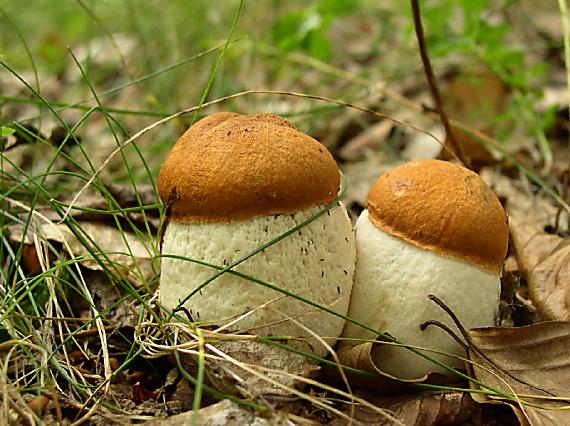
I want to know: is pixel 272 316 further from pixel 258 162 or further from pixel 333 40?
pixel 333 40

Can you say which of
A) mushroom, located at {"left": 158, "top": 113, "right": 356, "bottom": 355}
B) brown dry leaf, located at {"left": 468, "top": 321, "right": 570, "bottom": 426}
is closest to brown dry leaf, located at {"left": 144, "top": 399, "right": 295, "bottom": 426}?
mushroom, located at {"left": 158, "top": 113, "right": 356, "bottom": 355}

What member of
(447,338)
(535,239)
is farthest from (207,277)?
(535,239)

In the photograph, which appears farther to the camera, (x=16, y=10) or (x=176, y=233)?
(x=16, y=10)

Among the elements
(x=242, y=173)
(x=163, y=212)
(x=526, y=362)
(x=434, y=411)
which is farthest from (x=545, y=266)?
(x=163, y=212)

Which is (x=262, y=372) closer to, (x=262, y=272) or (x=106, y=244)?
(x=262, y=272)

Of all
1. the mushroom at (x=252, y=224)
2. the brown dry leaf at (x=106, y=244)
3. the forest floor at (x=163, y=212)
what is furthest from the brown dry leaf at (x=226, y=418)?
the brown dry leaf at (x=106, y=244)
